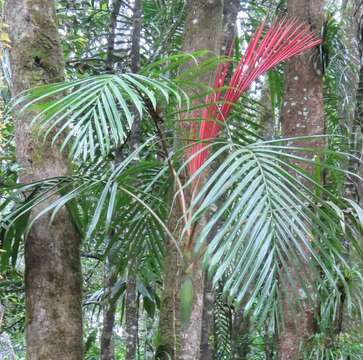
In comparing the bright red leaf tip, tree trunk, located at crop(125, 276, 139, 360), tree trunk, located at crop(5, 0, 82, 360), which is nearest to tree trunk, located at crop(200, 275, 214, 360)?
tree trunk, located at crop(125, 276, 139, 360)

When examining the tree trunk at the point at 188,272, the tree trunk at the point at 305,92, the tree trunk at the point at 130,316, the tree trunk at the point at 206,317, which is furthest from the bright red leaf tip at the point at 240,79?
the tree trunk at the point at 206,317

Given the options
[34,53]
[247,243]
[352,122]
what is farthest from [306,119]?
[247,243]

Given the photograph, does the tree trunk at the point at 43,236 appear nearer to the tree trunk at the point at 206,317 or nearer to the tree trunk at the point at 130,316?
the tree trunk at the point at 130,316

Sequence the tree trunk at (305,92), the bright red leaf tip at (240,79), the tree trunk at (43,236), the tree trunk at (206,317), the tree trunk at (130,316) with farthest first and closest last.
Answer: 1. the tree trunk at (206,317)
2. the tree trunk at (305,92)
3. the tree trunk at (130,316)
4. the tree trunk at (43,236)
5. the bright red leaf tip at (240,79)

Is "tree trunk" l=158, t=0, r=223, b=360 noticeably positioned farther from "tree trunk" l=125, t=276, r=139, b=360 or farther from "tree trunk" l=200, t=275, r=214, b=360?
"tree trunk" l=200, t=275, r=214, b=360

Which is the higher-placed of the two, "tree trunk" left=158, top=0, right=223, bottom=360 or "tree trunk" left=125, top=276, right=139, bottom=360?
"tree trunk" left=158, top=0, right=223, bottom=360

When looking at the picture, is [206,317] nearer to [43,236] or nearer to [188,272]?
[43,236]

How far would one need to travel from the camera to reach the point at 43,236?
189 centimetres

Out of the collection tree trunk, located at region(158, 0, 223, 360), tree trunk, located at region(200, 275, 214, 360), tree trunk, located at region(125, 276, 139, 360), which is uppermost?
tree trunk, located at region(158, 0, 223, 360)

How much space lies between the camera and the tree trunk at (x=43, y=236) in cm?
185

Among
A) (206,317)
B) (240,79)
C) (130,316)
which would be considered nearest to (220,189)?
(240,79)

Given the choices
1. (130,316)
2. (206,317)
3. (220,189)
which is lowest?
(206,317)

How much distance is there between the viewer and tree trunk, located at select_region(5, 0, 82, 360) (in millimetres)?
1850

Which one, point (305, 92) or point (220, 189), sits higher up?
point (305, 92)
